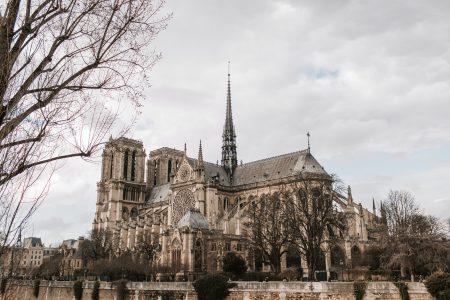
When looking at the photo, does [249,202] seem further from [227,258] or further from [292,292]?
[292,292]

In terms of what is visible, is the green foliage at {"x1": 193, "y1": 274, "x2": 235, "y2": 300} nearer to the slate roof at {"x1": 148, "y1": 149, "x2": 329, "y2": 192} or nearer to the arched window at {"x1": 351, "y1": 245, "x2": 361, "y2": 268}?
the arched window at {"x1": 351, "y1": 245, "x2": 361, "y2": 268}

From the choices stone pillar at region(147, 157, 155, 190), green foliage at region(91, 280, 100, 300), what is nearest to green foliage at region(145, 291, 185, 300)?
green foliage at region(91, 280, 100, 300)

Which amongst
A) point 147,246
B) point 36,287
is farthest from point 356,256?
point 36,287

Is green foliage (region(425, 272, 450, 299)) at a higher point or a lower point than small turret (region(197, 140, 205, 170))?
lower

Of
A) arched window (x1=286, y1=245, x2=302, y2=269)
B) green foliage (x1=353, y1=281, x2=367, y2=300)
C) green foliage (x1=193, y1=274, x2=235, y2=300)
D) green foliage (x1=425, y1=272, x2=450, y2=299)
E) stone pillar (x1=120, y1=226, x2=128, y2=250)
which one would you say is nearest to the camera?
green foliage (x1=425, y1=272, x2=450, y2=299)

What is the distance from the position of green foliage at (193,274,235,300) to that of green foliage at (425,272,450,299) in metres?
13.1

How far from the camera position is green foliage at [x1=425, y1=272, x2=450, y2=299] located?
78.8 ft

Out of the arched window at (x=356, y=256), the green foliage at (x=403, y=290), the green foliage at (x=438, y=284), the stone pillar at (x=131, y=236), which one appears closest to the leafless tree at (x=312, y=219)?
the arched window at (x=356, y=256)

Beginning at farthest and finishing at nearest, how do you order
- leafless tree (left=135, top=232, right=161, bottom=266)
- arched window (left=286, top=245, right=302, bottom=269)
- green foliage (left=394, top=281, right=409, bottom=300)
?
leafless tree (left=135, top=232, right=161, bottom=266)
arched window (left=286, top=245, right=302, bottom=269)
green foliage (left=394, top=281, right=409, bottom=300)

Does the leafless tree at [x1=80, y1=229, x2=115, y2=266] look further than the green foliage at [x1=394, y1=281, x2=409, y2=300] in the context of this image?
Yes

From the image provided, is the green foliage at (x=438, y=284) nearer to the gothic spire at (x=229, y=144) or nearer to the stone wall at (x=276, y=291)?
the stone wall at (x=276, y=291)

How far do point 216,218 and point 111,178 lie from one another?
3822 cm

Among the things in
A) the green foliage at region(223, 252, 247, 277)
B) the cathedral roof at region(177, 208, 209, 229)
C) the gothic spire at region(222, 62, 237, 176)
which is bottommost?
the green foliage at region(223, 252, 247, 277)

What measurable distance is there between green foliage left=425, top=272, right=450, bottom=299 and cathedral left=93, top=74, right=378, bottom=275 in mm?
19016
